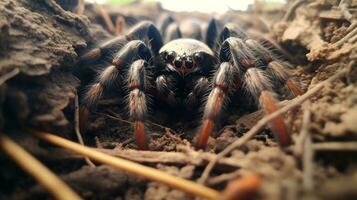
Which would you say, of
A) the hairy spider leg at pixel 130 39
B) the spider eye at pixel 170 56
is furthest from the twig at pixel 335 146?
the hairy spider leg at pixel 130 39

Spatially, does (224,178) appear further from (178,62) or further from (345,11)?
(345,11)

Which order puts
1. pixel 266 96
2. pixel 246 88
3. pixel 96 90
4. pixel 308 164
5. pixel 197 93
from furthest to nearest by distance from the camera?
pixel 197 93 < pixel 96 90 < pixel 246 88 < pixel 266 96 < pixel 308 164

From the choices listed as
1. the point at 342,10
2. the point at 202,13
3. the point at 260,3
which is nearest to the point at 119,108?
the point at 342,10

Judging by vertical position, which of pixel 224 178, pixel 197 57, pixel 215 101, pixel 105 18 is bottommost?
pixel 224 178

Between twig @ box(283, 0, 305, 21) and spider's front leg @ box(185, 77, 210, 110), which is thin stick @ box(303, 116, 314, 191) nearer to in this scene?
spider's front leg @ box(185, 77, 210, 110)

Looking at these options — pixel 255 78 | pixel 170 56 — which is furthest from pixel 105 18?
pixel 255 78

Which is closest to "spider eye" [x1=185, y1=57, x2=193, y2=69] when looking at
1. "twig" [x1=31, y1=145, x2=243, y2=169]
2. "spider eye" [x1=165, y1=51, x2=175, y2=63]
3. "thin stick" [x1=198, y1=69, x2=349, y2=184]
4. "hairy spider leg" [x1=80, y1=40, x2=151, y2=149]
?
"spider eye" [x1=165, y1=51, x2=175, y2=63]
